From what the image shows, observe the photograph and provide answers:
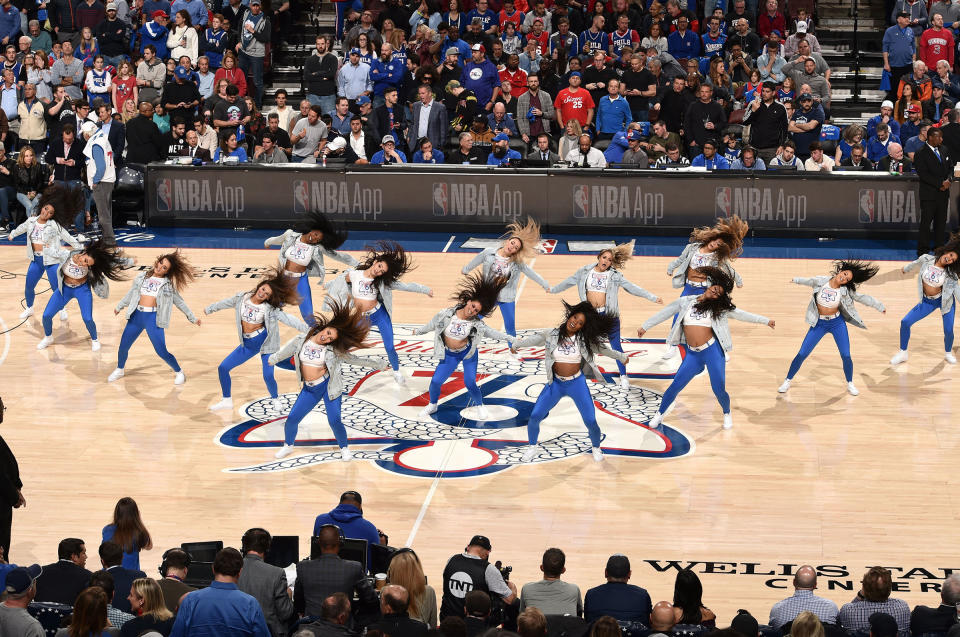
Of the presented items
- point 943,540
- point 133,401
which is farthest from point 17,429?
point 943,540

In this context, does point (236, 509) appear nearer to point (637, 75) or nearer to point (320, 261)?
point (320, 261)

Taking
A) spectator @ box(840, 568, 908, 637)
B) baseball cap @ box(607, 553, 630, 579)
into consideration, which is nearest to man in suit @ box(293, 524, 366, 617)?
baseball cap @ box(607, 553, 630, 579)

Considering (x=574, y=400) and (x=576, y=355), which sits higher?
(x=576, y=355)

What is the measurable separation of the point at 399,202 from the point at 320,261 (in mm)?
7273

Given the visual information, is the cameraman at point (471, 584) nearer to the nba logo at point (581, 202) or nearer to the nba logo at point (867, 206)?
the nba logo at point (581, 202)

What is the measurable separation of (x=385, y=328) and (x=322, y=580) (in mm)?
7870

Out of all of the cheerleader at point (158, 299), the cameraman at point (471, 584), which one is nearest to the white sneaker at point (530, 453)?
the cheerleader at point (158, 299)

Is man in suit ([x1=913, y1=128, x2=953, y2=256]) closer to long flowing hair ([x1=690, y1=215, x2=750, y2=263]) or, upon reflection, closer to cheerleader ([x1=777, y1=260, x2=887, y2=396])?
long flowing hair ([x1=690, y1=215, x2=750, y2=263])

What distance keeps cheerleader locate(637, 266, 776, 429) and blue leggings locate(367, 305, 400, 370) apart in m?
3.56

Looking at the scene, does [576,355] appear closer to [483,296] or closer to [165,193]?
[483,296]

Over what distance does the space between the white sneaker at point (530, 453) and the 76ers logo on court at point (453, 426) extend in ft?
0.32

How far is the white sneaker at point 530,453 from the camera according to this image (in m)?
14.9

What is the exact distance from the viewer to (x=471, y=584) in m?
9.80

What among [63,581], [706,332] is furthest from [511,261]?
[63,581]
